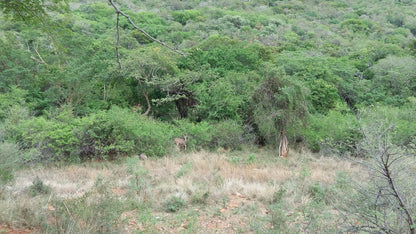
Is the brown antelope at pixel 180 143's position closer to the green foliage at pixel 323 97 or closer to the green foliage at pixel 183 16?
the green foliage at pixel 323 97

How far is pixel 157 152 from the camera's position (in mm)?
11109

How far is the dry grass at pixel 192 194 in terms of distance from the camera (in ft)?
14.0

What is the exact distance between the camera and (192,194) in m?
5.79

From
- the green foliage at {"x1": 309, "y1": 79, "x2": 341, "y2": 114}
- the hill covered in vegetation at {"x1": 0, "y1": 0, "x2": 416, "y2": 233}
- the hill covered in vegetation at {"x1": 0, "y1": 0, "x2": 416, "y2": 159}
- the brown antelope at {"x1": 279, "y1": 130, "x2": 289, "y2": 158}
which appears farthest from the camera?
the green foliage at {"x1": 309, "y1": 79, "x2": 341, "y2": 114}

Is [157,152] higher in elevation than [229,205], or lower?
lower

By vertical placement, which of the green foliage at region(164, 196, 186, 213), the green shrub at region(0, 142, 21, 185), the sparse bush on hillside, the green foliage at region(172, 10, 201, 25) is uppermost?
the green foliage at region(172, 10, 201, 25)

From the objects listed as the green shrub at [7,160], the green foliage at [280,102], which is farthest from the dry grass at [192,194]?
the green foliage at [280,102]

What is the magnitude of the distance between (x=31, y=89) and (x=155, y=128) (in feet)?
31.5

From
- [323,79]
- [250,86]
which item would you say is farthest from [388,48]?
[250,86]

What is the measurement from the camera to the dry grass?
428 cm

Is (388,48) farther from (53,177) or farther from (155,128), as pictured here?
(53,177)

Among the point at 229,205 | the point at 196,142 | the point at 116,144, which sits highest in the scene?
the point at 229,205

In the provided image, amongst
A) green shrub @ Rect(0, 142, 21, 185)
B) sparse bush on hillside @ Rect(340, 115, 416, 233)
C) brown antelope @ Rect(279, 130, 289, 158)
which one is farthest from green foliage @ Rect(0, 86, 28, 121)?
sparse bush on hillside @ Rect(340, 115, 416, 233)

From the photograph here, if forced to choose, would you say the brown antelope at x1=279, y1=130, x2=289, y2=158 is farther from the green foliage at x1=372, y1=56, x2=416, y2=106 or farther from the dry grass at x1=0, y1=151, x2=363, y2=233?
the green foliage at x1=372, y1=56, x2=416, y2=106
